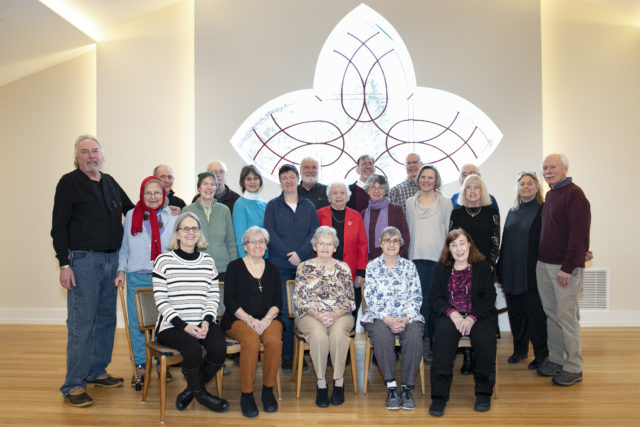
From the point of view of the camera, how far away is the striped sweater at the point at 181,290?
3002 millimetres

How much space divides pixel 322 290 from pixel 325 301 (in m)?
0.08

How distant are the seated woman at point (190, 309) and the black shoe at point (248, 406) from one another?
146mm

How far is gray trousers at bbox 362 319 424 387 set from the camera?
10.2ft

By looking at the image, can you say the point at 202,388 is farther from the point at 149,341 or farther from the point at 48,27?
the point at 48,27

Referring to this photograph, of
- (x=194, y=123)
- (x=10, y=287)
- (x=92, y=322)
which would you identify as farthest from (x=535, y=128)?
(x=10, y=287)

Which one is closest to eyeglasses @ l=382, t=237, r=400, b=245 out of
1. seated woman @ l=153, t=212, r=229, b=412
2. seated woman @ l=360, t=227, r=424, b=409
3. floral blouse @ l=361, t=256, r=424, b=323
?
seated woman @ l=360, t=227, r=424, b=409

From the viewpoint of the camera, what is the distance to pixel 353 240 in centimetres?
377

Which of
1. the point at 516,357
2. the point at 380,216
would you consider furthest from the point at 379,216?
the point at 516,357

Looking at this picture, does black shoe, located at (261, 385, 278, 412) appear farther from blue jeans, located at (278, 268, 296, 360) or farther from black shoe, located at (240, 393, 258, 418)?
blue jeans, located at (278, 268, 296, 360)

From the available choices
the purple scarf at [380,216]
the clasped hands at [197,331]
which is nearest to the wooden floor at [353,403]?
the clasped hands at [197,331]

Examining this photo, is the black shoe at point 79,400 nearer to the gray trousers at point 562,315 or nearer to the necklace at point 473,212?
the necklace at point 473,212

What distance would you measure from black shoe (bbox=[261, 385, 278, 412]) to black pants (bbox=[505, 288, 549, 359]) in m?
2.24

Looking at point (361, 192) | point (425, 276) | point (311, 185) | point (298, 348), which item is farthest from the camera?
point (361, 192)

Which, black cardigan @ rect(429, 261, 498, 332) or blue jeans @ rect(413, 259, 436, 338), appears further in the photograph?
blue jeans @ rect(413, 259, 436, 338)
